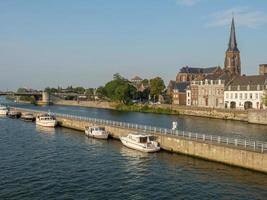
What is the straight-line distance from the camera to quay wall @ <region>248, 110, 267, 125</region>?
102m

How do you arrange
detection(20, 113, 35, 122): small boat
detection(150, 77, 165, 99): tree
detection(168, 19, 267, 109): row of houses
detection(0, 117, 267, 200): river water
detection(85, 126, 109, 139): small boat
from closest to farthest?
detection(0, 117, 267, 200): river water < detection(85, 126, 109, 139): small boat < detection(20, 113, 35, 122): small boat < detection(168, 19, 267, 109): row of houses < detection(150, 77, 165, 99): tree

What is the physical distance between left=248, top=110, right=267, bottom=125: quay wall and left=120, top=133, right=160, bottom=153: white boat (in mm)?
51666

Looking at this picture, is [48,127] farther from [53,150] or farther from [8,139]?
[53,150]

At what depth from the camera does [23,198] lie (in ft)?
119

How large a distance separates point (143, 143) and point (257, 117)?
5574 centimetres

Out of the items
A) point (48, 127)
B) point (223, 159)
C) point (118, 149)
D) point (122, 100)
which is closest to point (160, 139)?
point (118, 149)

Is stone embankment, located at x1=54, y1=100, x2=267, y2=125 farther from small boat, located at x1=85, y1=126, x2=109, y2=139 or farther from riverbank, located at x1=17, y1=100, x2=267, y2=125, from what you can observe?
small boat, located at x1=85, y1=126, x2=109, y2=139

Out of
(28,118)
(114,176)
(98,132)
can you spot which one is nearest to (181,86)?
(28,118)

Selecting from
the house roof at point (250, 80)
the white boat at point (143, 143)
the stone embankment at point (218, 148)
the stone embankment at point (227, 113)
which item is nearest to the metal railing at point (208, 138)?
the stone embankment at point (218, 148)

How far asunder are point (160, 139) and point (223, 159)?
13.8m

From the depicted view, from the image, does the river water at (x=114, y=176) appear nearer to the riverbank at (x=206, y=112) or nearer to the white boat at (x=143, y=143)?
the white boat at (x=143, y=143)

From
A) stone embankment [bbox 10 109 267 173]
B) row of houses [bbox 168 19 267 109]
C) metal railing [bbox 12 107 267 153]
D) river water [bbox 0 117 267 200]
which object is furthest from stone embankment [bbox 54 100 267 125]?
river water [bbox 0 117 267 200]

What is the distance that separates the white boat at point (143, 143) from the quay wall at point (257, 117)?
5167 centimetres

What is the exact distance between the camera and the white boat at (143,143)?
57.5 metres
